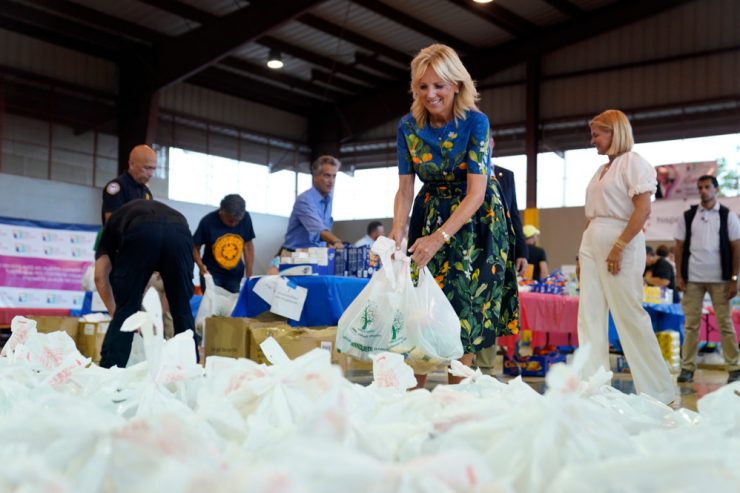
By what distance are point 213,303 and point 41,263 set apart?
5759mm

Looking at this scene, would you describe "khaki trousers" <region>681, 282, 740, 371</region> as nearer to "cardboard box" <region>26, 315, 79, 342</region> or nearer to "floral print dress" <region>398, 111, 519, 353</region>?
"floral print dress" <region>398, 111, 519, 353</region>

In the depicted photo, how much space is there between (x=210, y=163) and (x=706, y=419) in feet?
51.7

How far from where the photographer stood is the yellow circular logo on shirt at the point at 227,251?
560 cm

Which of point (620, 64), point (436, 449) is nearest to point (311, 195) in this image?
point (436, 449)

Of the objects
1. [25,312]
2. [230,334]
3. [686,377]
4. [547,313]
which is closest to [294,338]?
[230,334]

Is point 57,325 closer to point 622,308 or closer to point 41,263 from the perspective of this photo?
point 622,308

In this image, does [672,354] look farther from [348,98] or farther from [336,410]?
[348,98]

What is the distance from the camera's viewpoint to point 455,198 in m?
2.52

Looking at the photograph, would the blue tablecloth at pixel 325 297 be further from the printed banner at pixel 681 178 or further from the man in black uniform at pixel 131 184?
the printed banner at pixel 681 178

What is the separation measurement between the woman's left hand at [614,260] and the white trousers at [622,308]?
0.08 ft

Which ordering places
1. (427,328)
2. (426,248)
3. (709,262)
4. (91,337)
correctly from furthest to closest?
(709,262) → (91,337) → (426,248) → (427,328)

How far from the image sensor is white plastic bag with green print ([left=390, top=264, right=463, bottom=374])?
6.99 feet

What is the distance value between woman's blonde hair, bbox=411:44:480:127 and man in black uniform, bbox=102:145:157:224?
283 centimetres

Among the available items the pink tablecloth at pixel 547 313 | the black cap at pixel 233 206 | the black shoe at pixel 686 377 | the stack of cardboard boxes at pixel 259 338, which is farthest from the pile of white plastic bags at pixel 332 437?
the pink tablecloth at pixel 547 313
